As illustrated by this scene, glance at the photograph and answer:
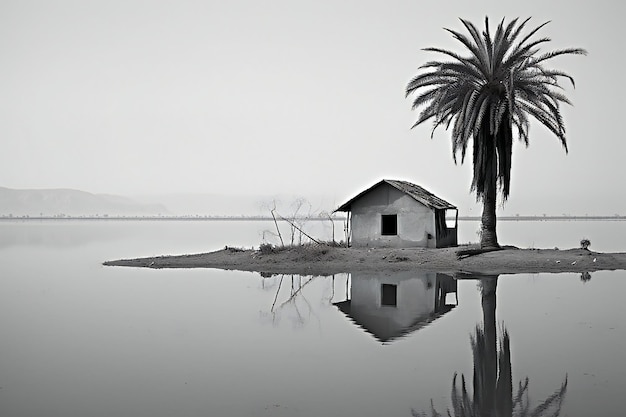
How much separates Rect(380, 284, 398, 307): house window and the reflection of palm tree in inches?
258

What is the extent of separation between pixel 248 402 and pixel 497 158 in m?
26.0

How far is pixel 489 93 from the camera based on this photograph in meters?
31.5

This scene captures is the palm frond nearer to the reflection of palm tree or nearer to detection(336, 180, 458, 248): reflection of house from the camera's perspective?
detection(336, 180, 458, 248): reflection of house

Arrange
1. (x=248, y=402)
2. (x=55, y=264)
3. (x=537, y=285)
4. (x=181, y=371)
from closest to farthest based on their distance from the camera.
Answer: (x=248, y=402)
(x=181, y=371)
(x=537, y=285)
(x=55, y=264)

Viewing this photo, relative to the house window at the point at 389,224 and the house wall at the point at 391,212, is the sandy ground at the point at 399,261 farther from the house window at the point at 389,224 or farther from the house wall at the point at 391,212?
the house window at the point at 389,224

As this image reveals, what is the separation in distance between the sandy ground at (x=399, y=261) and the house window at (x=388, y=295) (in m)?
5.06

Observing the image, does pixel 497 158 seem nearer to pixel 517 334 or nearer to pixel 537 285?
pixel 537 285

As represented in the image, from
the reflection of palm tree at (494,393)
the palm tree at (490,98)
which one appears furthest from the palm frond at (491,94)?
the reflection of palm tree at (494,393)

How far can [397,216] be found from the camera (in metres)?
34.8

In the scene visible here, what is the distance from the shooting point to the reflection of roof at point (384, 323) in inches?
603

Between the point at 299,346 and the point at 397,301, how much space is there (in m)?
7.42

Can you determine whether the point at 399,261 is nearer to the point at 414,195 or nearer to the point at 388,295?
the point at 414,195

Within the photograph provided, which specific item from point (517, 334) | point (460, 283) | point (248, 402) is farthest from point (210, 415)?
point (460, 283)

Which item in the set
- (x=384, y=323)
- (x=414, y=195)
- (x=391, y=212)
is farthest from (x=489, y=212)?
(x=384, y=323)
